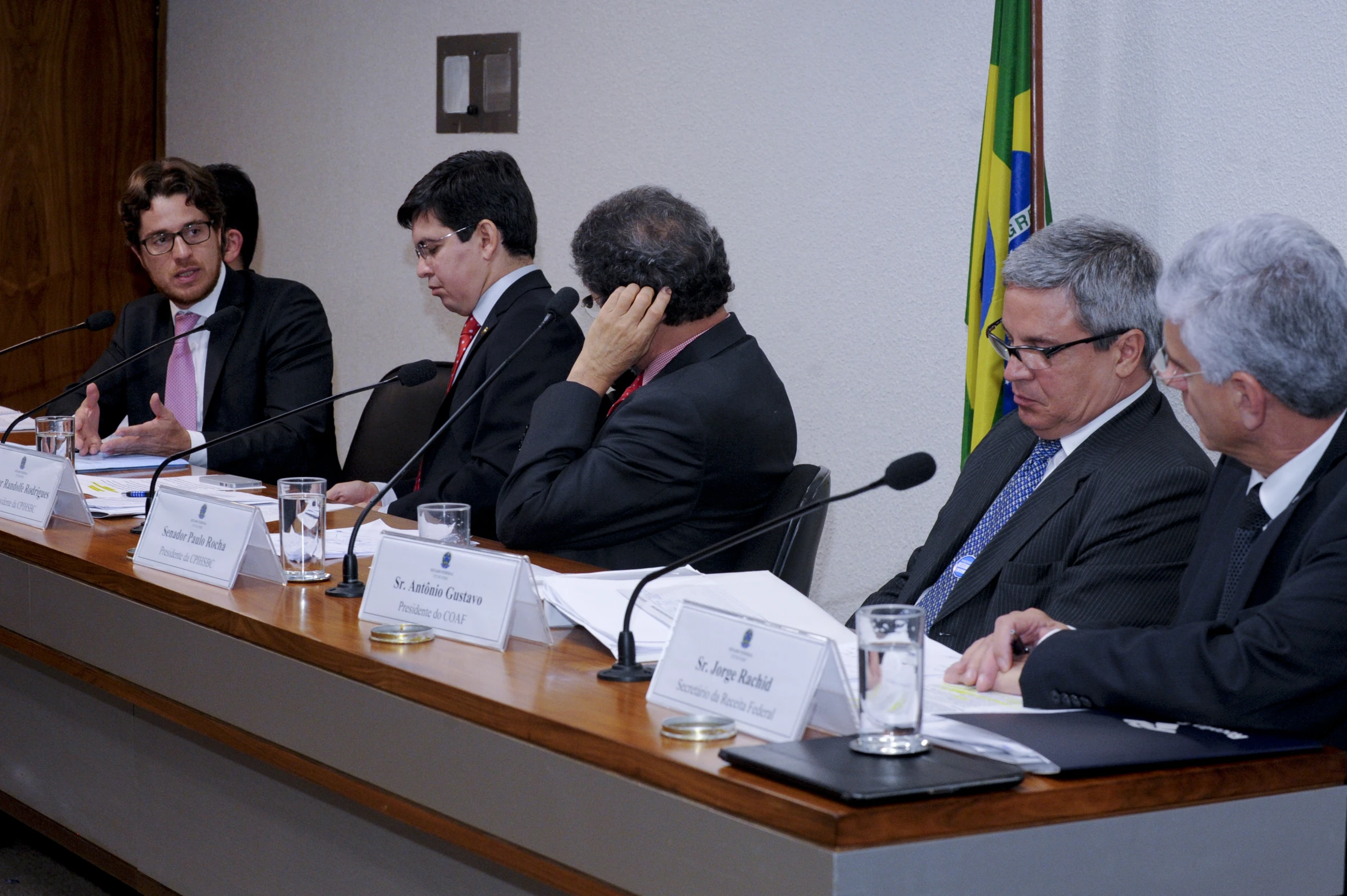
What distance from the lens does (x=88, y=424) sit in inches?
121

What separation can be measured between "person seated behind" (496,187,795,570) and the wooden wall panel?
3.43 m

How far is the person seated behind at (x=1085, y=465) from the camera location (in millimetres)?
1691

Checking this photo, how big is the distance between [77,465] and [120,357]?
71cm

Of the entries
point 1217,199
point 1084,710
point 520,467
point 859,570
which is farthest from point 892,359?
point 1084,710

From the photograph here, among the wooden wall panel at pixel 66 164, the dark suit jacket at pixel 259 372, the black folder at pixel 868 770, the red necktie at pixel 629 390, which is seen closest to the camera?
the black folder at pixel 868 770

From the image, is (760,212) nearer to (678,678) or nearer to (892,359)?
(892,359)

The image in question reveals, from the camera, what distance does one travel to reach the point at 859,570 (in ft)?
11.3

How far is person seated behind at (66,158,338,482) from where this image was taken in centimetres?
335

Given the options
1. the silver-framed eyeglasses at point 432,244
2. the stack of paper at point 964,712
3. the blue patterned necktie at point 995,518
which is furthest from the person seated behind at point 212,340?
the stack of paper at point 964,712

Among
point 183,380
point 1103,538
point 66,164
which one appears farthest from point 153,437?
point 66,164

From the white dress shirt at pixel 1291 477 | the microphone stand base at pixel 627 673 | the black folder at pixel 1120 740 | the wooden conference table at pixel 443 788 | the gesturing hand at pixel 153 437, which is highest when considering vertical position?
the white dress shirt at pixel 1291 477

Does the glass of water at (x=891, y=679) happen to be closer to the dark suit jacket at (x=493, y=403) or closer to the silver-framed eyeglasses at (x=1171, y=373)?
the silver-framed eyeglasses at (x=1171, y=373)

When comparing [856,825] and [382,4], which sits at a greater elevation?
[382,4]

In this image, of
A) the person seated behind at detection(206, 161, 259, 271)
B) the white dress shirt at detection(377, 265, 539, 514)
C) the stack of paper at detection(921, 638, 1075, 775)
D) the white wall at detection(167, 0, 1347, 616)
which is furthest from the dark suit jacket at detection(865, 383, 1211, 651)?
the person seated behind at detection(206, 161, 259, 271)
